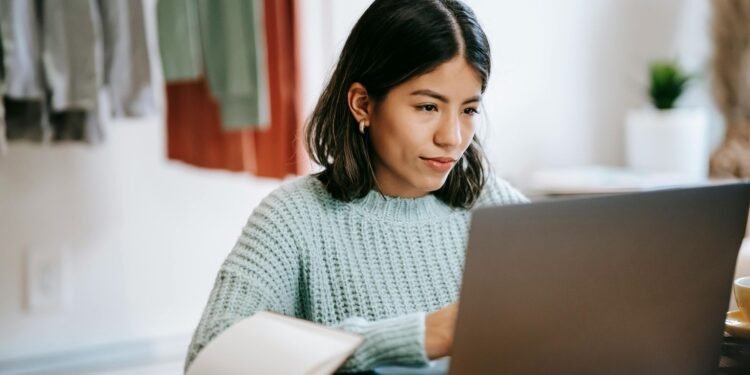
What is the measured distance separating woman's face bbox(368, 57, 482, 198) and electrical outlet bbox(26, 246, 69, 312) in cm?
126

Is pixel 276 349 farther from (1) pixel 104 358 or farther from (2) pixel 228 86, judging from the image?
(1) pixel 104 358

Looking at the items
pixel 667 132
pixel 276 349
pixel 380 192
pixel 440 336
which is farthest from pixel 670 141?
pixel 276 349

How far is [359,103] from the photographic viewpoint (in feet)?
3.63

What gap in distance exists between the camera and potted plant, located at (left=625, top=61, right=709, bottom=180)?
258 cm

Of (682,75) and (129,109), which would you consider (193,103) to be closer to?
(129,109)

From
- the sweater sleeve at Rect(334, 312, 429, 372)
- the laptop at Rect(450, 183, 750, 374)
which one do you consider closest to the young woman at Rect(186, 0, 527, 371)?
the sweater sleeve at Rect(334, 312, 429, 372)

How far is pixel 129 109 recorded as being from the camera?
5.69 feet

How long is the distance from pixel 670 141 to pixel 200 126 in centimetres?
140

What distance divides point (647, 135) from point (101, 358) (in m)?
1.64

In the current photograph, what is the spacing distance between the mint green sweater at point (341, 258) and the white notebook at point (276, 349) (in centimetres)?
24

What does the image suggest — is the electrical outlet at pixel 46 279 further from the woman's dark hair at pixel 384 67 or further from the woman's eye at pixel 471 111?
the woman's eye at pixel 471 111

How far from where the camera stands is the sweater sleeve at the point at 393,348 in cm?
74

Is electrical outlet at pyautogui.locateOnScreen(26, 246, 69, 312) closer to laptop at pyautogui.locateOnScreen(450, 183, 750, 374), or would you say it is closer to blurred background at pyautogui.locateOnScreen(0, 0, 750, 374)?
blurred background at pyautogui.locateOnScreen(0, 0, 750, 374)

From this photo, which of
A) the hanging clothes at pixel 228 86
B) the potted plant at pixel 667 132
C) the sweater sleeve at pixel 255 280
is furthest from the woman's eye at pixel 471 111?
the potted plant at pixel 667 132
